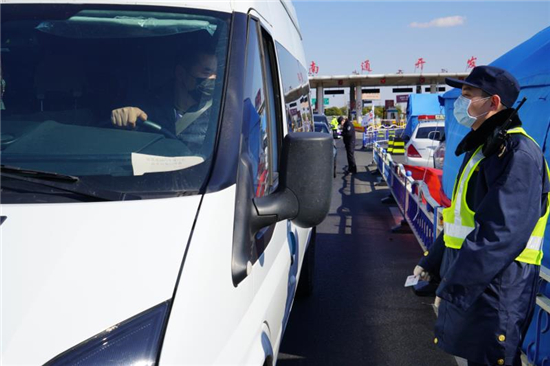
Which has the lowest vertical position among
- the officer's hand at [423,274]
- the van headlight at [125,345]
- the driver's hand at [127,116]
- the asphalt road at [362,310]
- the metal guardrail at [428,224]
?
the asphalt road at [362,310]

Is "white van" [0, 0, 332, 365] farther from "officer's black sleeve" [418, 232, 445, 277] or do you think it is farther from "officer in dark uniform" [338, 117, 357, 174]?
"officer in dark uniform" [338, 117, 357, 174]

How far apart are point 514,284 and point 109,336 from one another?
185 centimetres

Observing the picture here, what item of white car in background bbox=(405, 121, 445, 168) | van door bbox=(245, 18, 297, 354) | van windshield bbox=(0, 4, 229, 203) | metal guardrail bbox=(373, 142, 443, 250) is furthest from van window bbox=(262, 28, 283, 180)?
white car in background bbox=(405, 121, 445, 168)

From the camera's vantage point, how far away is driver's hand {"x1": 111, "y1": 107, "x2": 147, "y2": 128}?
232 cm

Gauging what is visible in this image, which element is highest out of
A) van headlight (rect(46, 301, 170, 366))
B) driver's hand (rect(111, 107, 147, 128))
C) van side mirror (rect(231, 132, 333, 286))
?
driver's hand (rect(111, 107, 147, 128))

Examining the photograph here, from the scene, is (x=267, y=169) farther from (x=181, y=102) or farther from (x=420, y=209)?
(x=420, y=209)

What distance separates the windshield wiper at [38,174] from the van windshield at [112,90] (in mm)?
20

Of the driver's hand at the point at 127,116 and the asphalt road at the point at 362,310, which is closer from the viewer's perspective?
the driver's hand at the point at 127,116

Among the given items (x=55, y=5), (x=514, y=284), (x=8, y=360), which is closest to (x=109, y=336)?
(x=8, y=360)

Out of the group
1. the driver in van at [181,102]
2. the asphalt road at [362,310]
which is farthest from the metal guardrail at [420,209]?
the driver in van at [181,102]

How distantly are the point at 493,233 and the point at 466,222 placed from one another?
0.29m

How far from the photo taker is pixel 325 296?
5.90 m

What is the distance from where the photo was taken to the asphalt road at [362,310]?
452 centimetres

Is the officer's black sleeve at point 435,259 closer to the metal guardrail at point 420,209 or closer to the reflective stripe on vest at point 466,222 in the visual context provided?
the reflective stripe on vest at point 466,222
